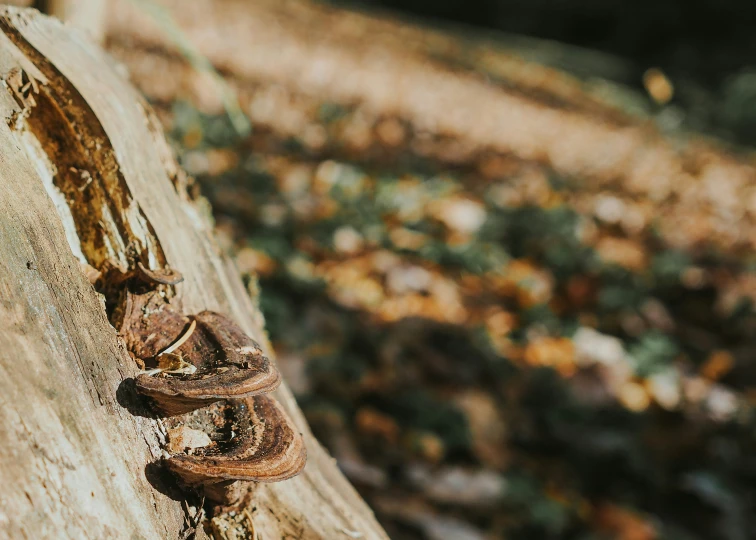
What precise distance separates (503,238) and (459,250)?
56 cm

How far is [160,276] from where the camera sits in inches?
42.8

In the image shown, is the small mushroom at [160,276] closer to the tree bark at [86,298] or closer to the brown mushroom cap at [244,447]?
the tree bark at [86,298]

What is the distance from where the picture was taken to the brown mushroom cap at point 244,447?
2.98ft

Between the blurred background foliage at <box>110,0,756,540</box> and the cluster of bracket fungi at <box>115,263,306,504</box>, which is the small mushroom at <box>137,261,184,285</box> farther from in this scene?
the blurred background foliage at <box>110,0,756,540</box>

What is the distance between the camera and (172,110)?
4.28 metres

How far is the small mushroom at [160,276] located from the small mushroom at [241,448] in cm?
24

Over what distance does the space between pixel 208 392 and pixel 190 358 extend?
0.16 m

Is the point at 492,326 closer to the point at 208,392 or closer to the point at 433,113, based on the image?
the point at 208,392

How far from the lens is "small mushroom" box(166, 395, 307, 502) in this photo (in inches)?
35.8

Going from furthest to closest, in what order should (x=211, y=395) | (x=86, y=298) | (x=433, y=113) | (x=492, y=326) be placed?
(x=433, y=113) < (x=492, y=326) < (x=86, y=298) < (x=211, y=395)

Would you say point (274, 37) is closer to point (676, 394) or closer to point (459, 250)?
point (459, 250)

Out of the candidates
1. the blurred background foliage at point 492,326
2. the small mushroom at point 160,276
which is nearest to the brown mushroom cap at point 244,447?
the small mushroom at point 160,276

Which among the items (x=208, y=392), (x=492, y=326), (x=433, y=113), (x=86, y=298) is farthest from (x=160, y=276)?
(x=433, y=113)

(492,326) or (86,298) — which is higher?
(492,326)
